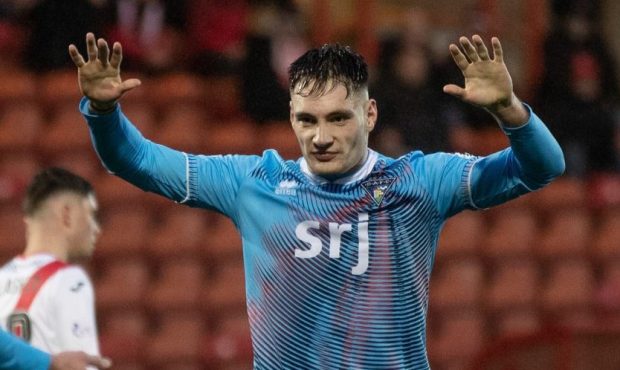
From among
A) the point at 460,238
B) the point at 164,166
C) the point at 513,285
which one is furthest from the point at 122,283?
the point at 164,166

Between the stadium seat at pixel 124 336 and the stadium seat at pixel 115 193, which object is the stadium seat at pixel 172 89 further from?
the stadium seat at pixel 124 336

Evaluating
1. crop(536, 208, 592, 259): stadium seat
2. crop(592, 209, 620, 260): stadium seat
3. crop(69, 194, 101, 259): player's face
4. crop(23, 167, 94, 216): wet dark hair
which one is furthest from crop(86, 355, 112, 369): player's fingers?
crop(592, 209, 620, 260): stadium seat

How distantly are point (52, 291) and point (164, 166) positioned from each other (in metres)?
1.41

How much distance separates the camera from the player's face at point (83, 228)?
20.4ft

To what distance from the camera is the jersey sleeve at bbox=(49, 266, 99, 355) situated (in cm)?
570

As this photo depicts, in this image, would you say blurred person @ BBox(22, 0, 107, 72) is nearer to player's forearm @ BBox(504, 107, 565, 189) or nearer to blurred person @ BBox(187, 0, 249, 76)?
blurred person @ BBox(187, 0, 249, 76)

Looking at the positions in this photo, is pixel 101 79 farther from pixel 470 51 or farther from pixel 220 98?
pixel 220 98

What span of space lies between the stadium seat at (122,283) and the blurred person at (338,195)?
5183 millimetres

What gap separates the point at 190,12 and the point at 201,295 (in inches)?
76.7

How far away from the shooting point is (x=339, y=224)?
4.50 meters

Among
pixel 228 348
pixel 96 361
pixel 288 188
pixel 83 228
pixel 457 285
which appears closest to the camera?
pixel 288 188

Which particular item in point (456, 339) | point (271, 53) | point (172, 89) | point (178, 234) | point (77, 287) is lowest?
point (456, 339)

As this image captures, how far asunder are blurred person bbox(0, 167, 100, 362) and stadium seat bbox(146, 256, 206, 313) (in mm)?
3516

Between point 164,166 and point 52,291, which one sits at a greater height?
point 164,166
